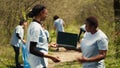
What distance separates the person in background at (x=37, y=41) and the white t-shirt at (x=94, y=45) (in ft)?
1.69

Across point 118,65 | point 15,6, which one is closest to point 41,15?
point 118,65

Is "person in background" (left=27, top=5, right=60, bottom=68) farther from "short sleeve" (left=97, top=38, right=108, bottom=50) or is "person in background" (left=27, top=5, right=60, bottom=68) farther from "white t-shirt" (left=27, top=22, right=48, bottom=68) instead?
"short sleeve" (left=97, top=38, right=108, bottom=50)

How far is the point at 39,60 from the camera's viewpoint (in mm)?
5973

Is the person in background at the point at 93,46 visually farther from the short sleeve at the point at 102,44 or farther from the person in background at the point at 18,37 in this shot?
the person in background at the point at 18,37

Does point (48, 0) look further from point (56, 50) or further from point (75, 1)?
point (75, 1)

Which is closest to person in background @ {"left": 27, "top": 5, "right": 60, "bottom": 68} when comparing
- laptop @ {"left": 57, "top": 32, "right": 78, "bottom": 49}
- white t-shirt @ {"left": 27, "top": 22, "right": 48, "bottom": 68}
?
white t-shirt @ {"left": 27, "top": 22, "right": 48, "bottom": 68}

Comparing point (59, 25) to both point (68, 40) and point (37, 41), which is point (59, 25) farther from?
point (37, 41)

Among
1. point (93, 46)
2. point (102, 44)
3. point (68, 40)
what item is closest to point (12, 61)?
point (68, 40)

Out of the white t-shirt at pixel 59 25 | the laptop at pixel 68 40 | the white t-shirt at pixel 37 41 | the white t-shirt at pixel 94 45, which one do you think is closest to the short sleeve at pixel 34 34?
the white t-shirt at pixel 37 41

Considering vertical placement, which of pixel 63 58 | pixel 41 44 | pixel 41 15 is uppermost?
pixel 41 15

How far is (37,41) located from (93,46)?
35.3 inches

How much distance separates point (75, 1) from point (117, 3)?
602 inches

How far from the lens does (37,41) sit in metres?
5.81

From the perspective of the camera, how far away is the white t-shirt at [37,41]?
19.1ft
